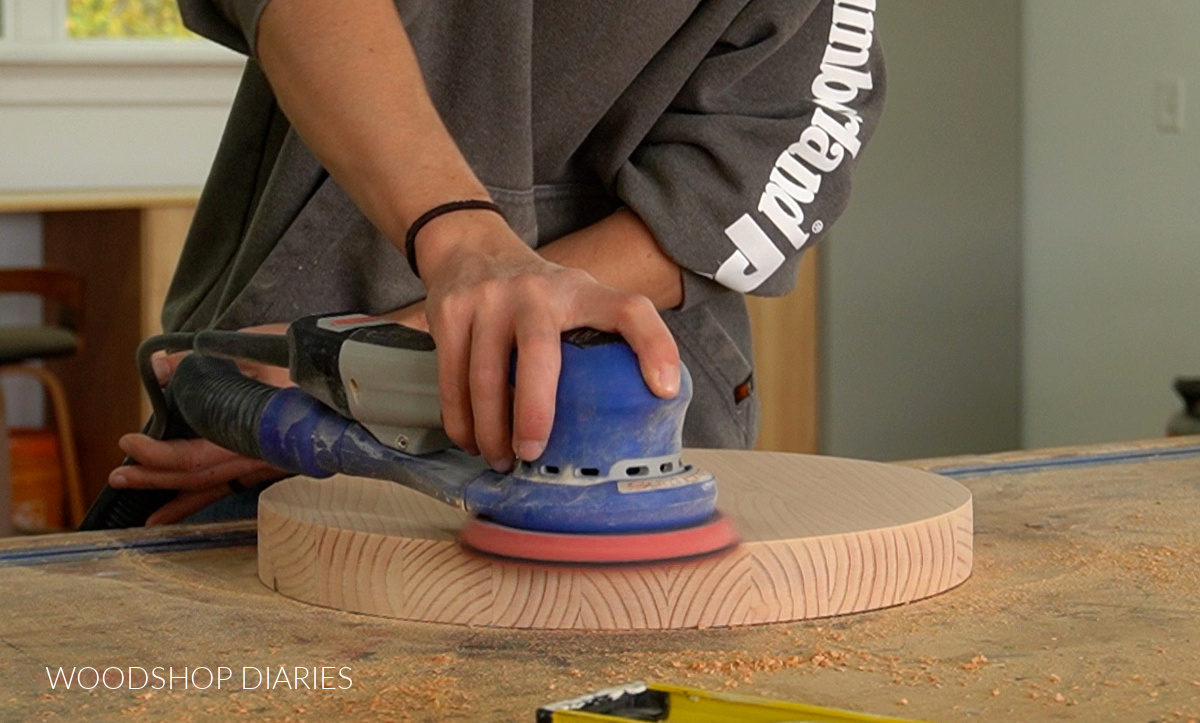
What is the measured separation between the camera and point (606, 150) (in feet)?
4.31

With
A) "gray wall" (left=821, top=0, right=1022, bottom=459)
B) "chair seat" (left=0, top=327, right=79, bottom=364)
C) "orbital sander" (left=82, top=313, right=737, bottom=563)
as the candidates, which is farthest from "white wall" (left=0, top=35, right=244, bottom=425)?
"orbital sander" (left=82, top=313, right=737, bottom=563)

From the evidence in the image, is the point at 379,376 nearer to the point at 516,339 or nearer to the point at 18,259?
the point at 516,339

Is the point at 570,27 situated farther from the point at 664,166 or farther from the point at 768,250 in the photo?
the point at 768,250

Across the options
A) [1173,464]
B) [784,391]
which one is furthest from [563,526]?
[784,391]

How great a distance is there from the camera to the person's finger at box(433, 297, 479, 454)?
83 centimetres

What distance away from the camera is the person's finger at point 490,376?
2.66 feet

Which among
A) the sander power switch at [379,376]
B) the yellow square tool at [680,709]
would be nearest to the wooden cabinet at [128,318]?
the sander power switch at [379,376]

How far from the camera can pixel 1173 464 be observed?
1312 mm

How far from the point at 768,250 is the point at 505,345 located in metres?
0.50

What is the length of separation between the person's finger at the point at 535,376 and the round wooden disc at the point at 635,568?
0.08 meters

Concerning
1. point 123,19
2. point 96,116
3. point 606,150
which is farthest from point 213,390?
point 123,19

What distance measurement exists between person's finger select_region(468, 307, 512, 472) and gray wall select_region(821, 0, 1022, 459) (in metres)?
3.38

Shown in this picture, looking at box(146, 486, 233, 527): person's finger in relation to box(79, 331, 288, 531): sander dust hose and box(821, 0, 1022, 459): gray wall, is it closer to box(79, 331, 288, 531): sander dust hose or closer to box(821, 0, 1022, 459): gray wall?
box(79, 331, 288, 531): sander dust hose

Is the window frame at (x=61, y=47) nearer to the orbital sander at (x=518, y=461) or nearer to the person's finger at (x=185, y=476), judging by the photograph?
the person's finger at (x=185, y=476)
